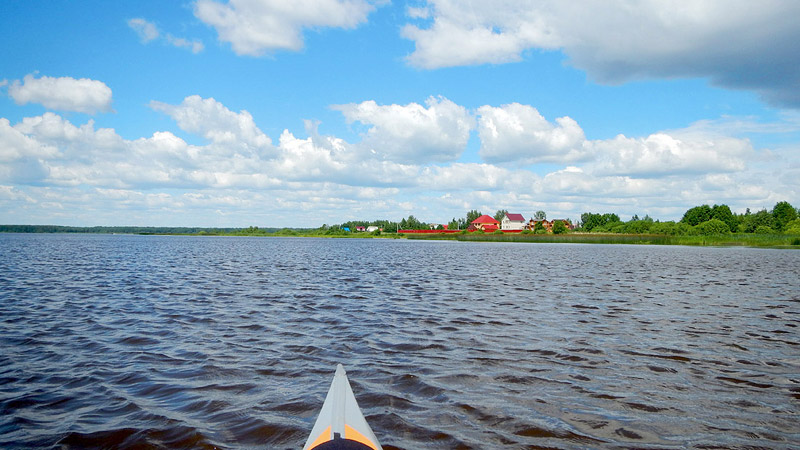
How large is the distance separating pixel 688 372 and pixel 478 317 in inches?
241

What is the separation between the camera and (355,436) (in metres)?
4.22

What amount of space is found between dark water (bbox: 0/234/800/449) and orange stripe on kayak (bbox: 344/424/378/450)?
1533 mm

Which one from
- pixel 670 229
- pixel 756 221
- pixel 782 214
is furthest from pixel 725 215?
pixel 670 229

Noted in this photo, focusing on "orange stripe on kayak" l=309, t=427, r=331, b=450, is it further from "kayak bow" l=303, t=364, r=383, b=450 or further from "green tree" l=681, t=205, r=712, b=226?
"green tree" l=681, t=205, r=712, b=226

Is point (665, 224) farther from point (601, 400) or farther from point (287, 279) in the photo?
point (601, 400)

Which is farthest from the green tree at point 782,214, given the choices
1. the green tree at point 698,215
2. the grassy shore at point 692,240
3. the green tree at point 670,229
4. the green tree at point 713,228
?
the grassy shore at point 692,240

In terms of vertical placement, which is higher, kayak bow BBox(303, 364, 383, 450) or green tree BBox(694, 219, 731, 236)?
green tree BBox(694, 219, 731, 236)

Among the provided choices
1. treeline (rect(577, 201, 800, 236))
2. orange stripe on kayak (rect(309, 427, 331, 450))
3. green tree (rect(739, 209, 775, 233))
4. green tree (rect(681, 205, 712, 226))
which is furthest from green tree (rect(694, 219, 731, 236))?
orange stripe on kayak (rect(309, 427, 331, 450))

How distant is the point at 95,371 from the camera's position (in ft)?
27.1

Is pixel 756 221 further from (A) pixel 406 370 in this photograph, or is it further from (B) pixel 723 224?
(A) pixel 406 370

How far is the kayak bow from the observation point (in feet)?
13.4

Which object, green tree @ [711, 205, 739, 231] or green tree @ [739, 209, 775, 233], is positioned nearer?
green tree @ [739, 209, 775, 233]

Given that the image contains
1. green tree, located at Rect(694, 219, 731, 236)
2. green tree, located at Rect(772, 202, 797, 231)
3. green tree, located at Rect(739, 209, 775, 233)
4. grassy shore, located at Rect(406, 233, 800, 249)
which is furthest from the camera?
green tree, located at Rect(739, 209, 775, 233)

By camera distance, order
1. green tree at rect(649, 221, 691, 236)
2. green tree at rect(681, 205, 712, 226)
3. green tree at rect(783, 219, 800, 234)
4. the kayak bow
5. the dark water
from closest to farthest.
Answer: the kayak bow < the dark water < green tree at rect(783, 219, 800, 234) < green tree at rect(649, 221, 691, 236) < green tree at rect(681, 205, 712, 226)
